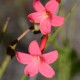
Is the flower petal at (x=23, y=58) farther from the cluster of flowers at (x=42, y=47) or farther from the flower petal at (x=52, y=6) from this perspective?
the flower petal at (x=52, y=6)

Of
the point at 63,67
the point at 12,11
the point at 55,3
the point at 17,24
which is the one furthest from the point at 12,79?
the point at 55,3

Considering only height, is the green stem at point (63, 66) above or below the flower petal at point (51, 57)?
below

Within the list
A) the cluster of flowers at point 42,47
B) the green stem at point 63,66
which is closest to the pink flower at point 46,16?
the cluster of flowers at point 42,47

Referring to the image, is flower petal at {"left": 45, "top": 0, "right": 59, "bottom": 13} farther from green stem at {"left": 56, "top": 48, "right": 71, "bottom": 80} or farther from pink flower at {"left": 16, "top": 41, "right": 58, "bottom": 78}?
green stem at {"left": 56, "top": 48, "right": 71, "bottom": 80}

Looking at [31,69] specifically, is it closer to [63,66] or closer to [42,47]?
[42,47]

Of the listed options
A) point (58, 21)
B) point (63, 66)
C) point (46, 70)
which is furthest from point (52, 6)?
point (63, 66)

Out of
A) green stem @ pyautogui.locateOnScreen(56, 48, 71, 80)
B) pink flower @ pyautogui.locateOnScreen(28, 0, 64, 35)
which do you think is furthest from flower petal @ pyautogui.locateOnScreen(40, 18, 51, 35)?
green stem @ pyautogui.locateOnScreen(56, 48, 71, 80)

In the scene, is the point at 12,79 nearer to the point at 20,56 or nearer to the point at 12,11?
the point at 12,11
